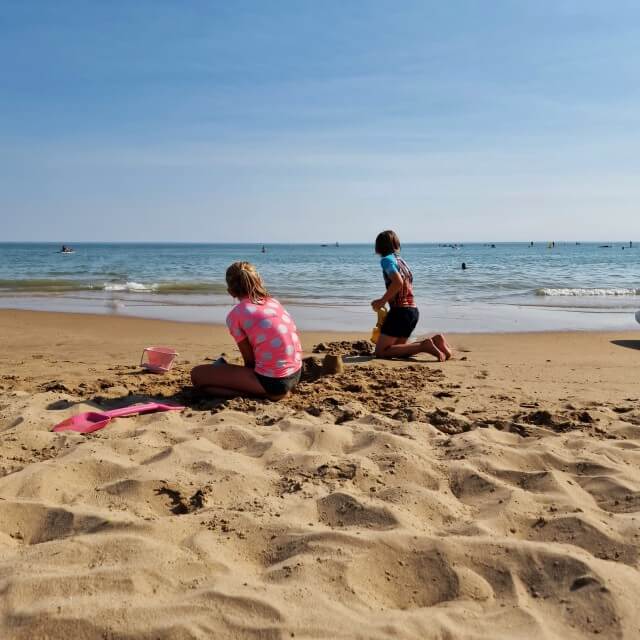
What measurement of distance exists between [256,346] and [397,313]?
2.58m

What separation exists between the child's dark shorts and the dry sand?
5.78 feet

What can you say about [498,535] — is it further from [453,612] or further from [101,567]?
[101,567]

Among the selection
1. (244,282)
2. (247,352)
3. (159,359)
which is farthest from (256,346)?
(159,359)

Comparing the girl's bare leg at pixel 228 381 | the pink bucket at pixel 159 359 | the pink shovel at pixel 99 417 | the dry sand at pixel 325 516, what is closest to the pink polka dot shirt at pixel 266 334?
the girl's bare leg at pixel 228 381

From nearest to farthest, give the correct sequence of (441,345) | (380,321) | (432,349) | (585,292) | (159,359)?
1. (159,359)
2. (432,349)
3. (441,345)
4. (380,321)
5. (585,292)

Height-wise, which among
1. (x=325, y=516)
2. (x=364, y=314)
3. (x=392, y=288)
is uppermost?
(x=392, y=288)

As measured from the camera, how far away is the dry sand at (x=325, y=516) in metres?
2.18

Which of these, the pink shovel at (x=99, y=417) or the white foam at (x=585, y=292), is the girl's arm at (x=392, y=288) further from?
the white foam at (x=585, y=292)

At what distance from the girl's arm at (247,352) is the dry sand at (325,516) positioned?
0.43 meters

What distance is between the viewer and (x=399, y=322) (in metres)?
7.16

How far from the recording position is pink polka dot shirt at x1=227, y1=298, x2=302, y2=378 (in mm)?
4949

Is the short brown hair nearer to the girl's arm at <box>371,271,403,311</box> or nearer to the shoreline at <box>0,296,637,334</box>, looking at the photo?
the girl's arm at <box>371,271,403,311</box>

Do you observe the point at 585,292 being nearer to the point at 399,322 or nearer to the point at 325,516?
the point at 399,322

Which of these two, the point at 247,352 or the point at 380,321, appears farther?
the point at 380,321
